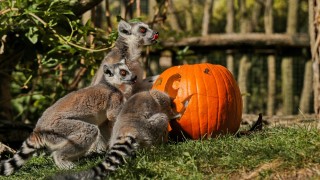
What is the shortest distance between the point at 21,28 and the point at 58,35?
1.46 feet

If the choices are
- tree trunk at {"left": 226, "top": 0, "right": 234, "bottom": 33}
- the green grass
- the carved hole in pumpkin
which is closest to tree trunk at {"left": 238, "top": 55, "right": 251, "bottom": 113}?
tree trunk at {"left": 226, "top": 0, "right": 234, "bottom": 33}

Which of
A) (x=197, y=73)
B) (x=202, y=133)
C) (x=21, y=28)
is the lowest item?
(x=202, y=133)

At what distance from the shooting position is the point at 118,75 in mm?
5898

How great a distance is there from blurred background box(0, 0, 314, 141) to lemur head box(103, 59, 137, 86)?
1014 millimetres

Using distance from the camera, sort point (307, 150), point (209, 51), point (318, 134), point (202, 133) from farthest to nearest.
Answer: point (209, 51), point (202, 133), point (318, 134), point (307, 150)

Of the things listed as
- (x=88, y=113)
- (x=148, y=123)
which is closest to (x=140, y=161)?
(x=148, y=123)

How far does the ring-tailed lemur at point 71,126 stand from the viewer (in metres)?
5.19

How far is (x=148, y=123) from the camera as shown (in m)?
5.25

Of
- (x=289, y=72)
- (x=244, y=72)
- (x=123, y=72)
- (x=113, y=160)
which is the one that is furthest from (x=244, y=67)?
(x=113, y=160)

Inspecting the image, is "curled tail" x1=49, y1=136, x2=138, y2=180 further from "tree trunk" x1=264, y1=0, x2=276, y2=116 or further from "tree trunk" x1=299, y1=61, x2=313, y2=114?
"tree trunk" x1=299, y1=61, x2=313, y2=114

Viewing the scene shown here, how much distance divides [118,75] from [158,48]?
222 centimetres

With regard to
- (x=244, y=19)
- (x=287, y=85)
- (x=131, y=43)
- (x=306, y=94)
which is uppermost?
(x=244, y=19)

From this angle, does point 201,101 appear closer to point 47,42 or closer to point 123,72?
point 123,72

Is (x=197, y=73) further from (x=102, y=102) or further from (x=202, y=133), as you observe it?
(x=102, y=102)
